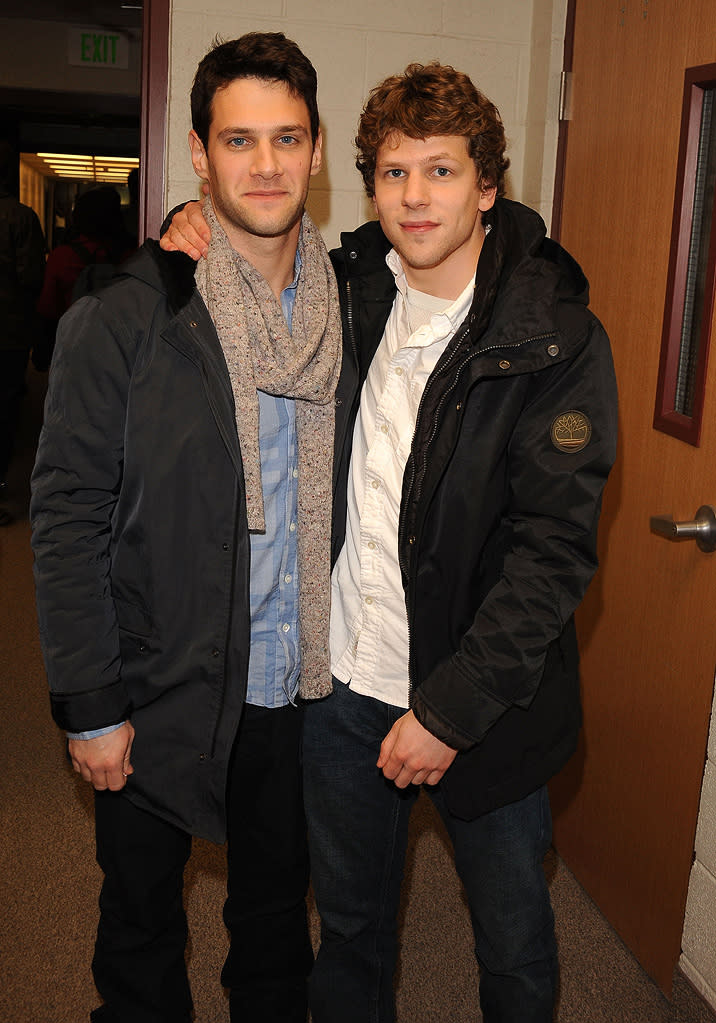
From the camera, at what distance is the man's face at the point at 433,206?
1492mm

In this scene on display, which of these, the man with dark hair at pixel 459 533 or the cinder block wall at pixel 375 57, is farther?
the cinder block wall at pixel 375 57

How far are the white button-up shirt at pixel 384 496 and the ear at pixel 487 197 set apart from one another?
0.44 ft

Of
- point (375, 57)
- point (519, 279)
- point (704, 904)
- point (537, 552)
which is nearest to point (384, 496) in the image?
point (537, 552)

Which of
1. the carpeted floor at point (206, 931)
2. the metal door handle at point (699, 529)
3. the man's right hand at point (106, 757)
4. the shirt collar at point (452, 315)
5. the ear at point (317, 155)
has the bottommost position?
the carpeted floor at point (206, 931)

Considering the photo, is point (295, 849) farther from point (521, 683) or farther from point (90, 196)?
point (90, 196)

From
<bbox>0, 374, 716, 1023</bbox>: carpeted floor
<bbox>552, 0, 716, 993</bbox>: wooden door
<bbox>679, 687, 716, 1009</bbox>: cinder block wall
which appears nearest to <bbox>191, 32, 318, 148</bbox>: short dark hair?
<bbox>552, 0, 716, 993</bbox>: wooden door

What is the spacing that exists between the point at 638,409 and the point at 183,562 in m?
1.13

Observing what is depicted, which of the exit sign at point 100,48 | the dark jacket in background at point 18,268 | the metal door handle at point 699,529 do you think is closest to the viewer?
the metal door handle at point 699,529

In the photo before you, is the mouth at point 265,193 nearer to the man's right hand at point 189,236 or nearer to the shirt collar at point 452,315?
the man's right hand at point 189,236

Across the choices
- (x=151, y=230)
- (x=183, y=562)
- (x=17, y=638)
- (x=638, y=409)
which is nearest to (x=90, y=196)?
(x=17, y=638)

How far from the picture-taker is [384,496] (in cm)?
156

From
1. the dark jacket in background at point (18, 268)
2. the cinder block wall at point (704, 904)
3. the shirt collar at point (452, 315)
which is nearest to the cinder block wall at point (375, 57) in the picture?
the shirt collar at point (452, 315)

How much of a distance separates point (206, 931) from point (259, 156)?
1.68 metres

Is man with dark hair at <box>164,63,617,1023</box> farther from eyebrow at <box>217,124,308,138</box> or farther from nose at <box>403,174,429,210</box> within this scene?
eyebrow at <box>217,124,308,138</box>
